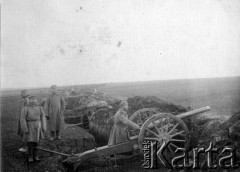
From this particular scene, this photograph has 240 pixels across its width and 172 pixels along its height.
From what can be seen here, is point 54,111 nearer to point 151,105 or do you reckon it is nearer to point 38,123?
point 38,123

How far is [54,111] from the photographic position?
6.16 metres

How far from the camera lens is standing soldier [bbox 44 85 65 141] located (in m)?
6.13

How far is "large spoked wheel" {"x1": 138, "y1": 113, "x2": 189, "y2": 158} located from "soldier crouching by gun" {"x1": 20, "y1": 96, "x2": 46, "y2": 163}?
89.4 inches

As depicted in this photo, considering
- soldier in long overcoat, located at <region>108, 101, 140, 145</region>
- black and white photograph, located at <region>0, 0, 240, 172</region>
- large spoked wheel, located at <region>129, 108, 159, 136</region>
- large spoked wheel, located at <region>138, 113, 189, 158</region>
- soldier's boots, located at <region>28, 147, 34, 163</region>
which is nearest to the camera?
large spoked wheel, located at <region>138, 113, 189, 158</region>

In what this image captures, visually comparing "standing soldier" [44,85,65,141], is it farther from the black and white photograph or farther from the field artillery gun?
the field artillery gun

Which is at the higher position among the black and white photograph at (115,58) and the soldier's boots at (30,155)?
the black and white photograph at (115,58)

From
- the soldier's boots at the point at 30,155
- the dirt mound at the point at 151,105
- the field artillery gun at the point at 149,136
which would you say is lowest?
the soldier's boots at the point at 30,155

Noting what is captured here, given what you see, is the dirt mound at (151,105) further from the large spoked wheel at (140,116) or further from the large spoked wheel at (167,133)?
the large spoked wheel at (167,133)

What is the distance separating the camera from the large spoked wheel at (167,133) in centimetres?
509

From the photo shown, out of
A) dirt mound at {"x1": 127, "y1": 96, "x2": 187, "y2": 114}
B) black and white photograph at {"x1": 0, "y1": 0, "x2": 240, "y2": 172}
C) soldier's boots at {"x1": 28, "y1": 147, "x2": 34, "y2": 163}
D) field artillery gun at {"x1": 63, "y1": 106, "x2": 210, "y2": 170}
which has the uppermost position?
black and white photograph at {"x1": 0, "y1": 0, "x2": 240, "y2": 172}

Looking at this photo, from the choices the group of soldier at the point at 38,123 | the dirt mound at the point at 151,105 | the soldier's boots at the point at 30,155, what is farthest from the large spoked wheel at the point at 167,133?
the soldier's boots at the point at 30,155

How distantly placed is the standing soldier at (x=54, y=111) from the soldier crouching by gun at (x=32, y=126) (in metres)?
0.45

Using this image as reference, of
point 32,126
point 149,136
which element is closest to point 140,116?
point 149,136

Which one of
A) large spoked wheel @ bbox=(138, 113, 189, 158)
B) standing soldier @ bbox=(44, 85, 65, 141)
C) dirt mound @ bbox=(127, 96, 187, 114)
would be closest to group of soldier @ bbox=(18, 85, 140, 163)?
standing soldier @ bbox=(44, 85, 65, 141)
